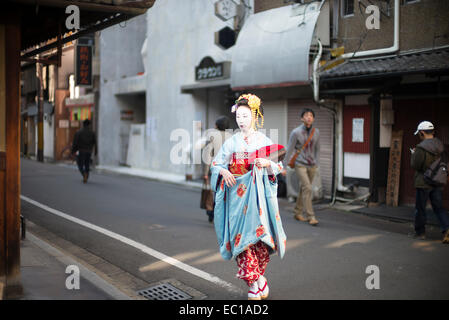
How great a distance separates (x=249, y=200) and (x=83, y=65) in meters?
21.7

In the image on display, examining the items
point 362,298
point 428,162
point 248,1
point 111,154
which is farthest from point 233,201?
point 111,154

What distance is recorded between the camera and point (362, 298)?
530 centimetres

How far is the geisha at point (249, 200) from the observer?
5148 millimetres

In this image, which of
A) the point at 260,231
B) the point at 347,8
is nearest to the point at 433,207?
the point at 260,231

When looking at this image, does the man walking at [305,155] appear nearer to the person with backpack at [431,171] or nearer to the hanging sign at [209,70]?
the person with backpack at [431,171]

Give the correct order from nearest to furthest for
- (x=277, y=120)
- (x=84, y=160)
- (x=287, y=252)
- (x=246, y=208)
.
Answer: (x=246, y=208) < (x=287, y=252) < (x=277, y=120) < (x=84, y=160)

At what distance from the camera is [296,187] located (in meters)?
13.1

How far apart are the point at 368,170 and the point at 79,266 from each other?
796cm

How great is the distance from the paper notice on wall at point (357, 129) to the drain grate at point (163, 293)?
7807 mm

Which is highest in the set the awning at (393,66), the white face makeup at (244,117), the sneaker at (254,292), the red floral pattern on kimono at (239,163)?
the awning at (393,66)

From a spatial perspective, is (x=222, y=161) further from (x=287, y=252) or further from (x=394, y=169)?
(x=394, y=169)

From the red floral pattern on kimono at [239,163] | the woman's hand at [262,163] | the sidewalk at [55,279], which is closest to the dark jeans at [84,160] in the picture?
the sidewalk at [55,279]

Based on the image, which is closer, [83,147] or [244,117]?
[244,117]

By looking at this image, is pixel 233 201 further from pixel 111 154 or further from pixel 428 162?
pixel 111 154
